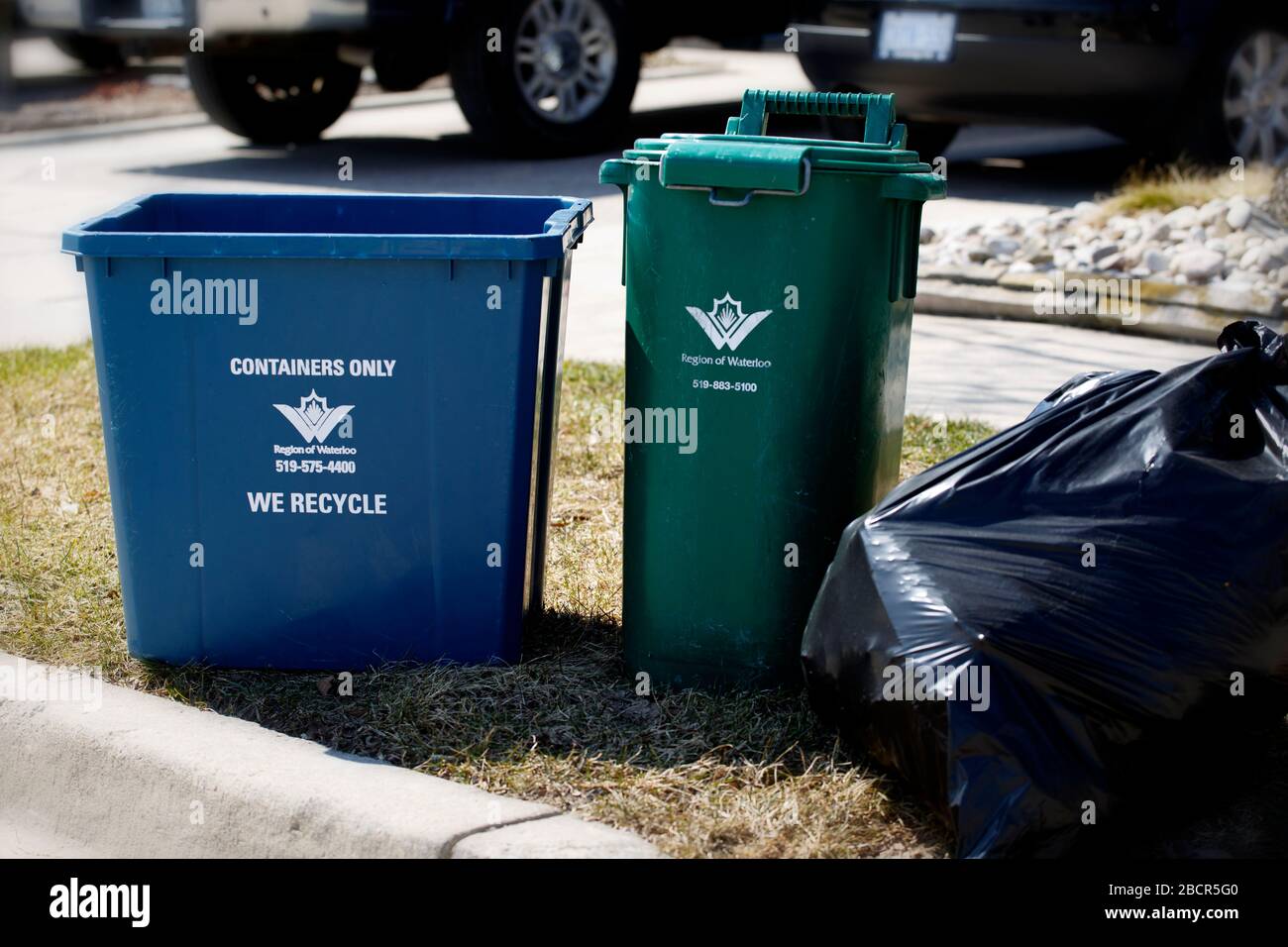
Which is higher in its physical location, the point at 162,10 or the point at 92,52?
the point at 162,10

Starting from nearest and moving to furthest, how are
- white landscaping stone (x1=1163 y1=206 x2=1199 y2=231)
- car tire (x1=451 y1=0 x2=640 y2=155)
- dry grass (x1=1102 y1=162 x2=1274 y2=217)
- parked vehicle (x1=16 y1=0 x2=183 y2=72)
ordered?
1. white landscaping stone (x1=1163 y1=206 x2=1199 y2=231)
2. dry grass (x1=1102 y1=162 x2=1274 y2=217)
3. parked vehicle (x1=16 y1=0 x2=183 y2=72)
4. car tire (x1=451 y1=0 x2=640 y2=155)

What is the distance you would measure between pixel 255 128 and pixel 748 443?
25.7ft

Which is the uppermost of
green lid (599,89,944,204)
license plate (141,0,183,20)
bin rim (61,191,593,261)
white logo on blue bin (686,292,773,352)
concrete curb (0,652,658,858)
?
license plate (141,0,183,20)

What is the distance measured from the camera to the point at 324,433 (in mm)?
3191

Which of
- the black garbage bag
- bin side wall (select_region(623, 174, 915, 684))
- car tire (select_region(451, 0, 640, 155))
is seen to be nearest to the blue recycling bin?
bin side wall (select_region(623, 174, 915, 684))

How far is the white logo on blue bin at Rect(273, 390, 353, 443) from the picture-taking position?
318cm

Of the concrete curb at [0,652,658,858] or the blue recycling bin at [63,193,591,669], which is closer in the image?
the concrete curb at [0,652,658,858]

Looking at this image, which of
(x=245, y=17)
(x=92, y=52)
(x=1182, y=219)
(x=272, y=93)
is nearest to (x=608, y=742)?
(x=1182, y=219)

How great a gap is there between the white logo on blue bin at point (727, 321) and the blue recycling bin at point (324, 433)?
1.06 ft

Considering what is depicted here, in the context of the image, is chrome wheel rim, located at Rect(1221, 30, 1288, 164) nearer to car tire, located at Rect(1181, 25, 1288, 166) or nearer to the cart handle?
car tire, located at Rect(1181, 25, 1288, 166)

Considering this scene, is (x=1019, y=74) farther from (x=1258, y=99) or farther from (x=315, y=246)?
(x=315, y=246)

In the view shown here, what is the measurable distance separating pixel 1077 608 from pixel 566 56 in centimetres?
691

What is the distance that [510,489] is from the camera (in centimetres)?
317

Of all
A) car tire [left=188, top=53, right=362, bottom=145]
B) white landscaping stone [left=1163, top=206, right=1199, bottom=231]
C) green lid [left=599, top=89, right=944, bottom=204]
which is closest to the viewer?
green lid [left=599, top=89, right=944, bottom=204]
